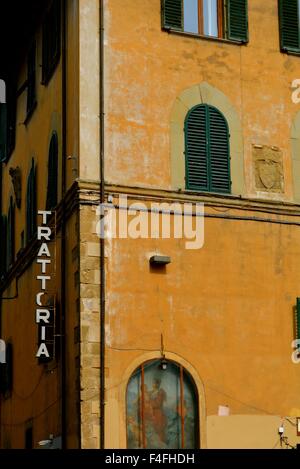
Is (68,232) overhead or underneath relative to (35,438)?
overhead

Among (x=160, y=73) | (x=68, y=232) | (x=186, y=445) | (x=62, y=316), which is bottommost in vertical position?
(x=186, y=445)

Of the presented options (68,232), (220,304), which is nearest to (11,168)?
(68,232)

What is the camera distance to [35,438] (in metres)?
30.0

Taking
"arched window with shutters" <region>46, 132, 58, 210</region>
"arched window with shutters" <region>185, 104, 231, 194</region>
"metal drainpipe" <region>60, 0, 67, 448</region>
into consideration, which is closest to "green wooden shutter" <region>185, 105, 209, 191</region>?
"arched window with shutters" <region>185, 104, 231, 194</region>

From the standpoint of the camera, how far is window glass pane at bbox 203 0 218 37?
29.6 m

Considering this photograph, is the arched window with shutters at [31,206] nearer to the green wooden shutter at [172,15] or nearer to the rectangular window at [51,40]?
the rectangular window at [51,40]

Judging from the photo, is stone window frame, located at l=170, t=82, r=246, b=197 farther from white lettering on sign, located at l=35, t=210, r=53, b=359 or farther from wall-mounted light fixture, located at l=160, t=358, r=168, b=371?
wall-mounted light fixture, located at l=160, t=358, r=168, b=371

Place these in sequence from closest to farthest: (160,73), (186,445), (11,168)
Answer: (186,445), (160,73), (11,168)

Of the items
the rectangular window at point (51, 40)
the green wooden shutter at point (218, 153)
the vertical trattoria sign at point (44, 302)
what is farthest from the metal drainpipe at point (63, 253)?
the green wooden shutter at point (218, 153)

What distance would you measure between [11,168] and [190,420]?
11.2 metres

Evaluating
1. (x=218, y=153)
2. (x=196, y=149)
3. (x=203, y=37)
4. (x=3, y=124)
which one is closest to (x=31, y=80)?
(x=3, y=124)

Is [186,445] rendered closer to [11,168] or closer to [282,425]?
[282,425]

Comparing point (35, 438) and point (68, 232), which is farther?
point (35, 438)

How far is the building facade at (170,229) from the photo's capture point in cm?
2670
